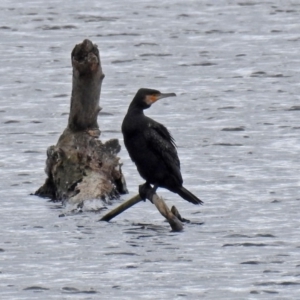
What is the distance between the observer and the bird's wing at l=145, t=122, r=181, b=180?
1397 cm

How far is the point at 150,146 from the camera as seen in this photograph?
46.0 feet

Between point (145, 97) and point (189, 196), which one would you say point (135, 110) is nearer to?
point (145, 97)

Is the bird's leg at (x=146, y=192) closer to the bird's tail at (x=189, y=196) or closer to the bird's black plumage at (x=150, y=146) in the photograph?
the bird's black plumage at (x=150, y=146)

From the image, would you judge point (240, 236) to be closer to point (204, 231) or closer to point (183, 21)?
point (204, 231)

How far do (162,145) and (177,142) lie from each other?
4.77m

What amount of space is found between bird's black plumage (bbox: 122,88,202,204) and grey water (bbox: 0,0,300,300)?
497 millimetres

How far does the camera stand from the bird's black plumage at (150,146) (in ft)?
45.7

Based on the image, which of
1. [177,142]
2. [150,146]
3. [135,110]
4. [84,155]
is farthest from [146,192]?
[177,142]

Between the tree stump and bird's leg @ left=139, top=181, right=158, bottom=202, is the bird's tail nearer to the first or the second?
bird's leg @ left=139, top=181, right=158, bottom=202

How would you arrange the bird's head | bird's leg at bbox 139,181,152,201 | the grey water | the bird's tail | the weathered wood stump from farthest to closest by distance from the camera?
the weathered wood stump → the bird's tail → the bird's head → bird's leg at bbox 139,181,152,201 → the grey water

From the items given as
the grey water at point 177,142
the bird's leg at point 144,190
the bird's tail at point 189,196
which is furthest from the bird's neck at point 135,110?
the grey water at point 177,142

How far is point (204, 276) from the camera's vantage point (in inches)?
494

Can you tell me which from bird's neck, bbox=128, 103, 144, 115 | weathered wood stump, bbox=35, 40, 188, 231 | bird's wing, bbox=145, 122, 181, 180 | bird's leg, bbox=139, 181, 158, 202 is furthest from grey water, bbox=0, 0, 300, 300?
bird's neck, bbox=128, 103, 144, 115

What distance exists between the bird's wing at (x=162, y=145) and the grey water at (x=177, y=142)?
2.07ft
